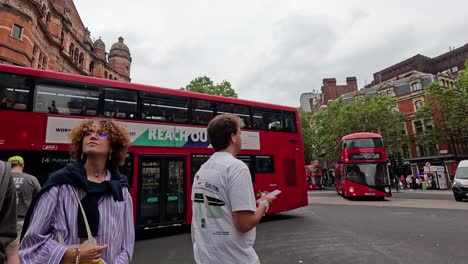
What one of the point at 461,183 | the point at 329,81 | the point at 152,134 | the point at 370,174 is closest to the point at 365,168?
the point at 370,174

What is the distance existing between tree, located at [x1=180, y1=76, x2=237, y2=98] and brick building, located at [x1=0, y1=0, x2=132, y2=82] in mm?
12400

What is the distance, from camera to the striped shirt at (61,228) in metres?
1.59

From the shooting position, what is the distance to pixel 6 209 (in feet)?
4.98

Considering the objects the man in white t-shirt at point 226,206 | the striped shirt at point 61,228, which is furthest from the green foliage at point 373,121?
the striped shirt at point 61,228

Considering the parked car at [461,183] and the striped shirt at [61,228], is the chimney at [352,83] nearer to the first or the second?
the parked car at [461,183]

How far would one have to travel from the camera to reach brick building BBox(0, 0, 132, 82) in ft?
60.1

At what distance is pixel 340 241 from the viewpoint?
681 centimetres

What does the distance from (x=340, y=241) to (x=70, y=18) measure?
3602cm

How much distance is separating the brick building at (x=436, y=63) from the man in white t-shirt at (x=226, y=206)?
60.0 metres

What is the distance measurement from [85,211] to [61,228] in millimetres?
156

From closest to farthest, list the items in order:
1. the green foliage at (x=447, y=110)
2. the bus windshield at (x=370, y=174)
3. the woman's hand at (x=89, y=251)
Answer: the woman's hand at (x=89, y=251), the bus windshield at (x=370, y=174), the green foliage at (x=447, y=110)

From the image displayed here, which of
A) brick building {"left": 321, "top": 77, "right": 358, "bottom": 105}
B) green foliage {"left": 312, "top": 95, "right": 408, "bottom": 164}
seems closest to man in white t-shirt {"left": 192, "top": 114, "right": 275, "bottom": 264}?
green foliage {"left": 312, "top": 95, "right": 408, "bottom": 164}

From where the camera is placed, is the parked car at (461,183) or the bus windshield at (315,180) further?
the bus windshield at (315,180)

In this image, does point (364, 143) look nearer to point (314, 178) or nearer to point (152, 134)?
point (152, 134)
